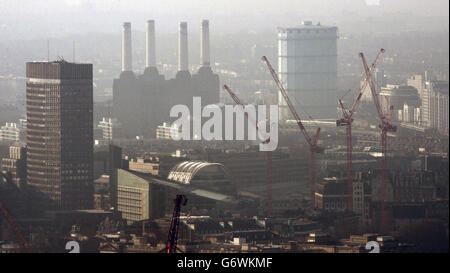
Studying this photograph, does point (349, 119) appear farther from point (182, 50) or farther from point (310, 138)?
point (182, 50)

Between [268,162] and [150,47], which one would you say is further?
[150,47]

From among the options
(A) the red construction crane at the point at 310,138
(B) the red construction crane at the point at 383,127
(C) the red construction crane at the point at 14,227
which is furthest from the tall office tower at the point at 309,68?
(C) the red construction crane at the point at 14,227

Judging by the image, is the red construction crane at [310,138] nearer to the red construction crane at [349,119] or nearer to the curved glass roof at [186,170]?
the red construction crane at [349,119]

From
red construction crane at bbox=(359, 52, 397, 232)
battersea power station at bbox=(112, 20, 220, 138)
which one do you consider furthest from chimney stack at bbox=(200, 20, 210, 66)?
red construction crane at bbox=(359, 52, 397, 232)

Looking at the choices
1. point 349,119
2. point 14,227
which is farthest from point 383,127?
point 14,227

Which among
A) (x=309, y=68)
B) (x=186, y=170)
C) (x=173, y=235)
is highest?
(x=309, y=68)

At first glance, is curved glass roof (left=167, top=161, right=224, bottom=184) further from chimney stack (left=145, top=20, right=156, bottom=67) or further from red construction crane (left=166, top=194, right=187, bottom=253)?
chimney stack (left=145, top=20, right=156, bottom=67)
